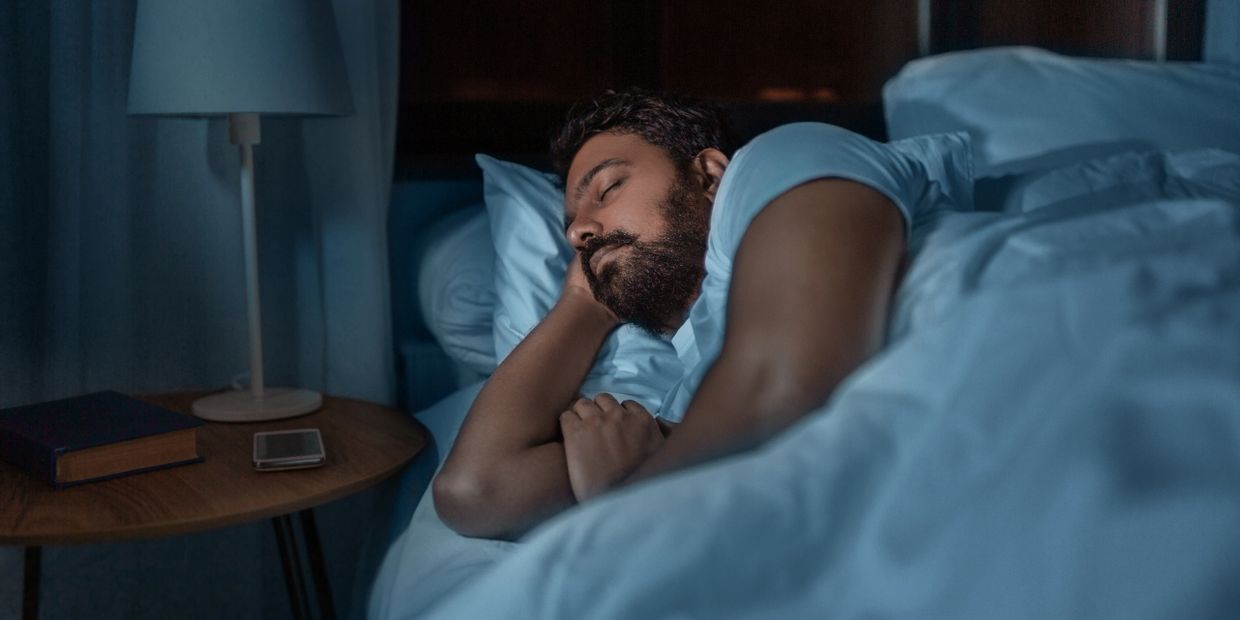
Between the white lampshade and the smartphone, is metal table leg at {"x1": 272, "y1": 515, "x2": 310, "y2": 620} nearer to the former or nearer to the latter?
the smartphone

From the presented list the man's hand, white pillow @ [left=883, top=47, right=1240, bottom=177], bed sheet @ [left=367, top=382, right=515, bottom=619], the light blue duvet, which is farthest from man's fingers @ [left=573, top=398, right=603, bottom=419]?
white pillow @ [left=883, top=47, right=1240, bottom=177]

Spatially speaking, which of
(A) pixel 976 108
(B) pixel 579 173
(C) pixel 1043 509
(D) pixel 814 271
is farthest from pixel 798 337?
(A) pixel 976 108

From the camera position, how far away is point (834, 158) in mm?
800

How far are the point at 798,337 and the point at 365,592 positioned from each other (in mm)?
860

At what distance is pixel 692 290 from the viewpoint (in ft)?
3.90

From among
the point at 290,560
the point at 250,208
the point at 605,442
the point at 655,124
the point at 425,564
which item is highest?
the point at 655,124

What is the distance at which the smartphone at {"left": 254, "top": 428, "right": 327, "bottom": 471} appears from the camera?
105 centimetres

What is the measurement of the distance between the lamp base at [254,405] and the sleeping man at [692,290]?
379 millimetres

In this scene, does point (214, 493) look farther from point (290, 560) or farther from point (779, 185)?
point (779, 185)

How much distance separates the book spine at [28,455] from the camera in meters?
0.99

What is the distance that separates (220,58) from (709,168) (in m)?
0.62

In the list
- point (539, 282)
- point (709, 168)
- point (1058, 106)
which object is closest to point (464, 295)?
point (539, 282)

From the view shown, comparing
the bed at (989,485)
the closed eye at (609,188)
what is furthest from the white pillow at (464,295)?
the bed at (989,485)

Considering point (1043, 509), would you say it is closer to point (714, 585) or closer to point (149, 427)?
point (714, 585)
